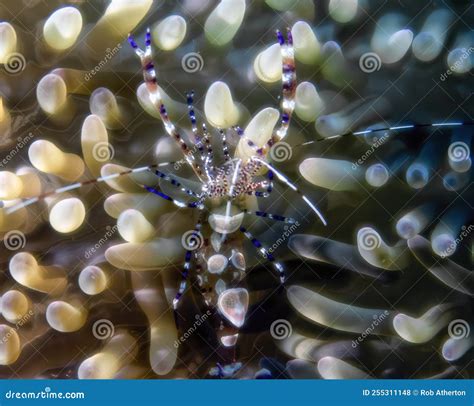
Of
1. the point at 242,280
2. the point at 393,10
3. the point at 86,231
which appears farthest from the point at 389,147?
the point at 86,231

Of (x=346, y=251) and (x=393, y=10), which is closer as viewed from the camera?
(x=346, y=251)

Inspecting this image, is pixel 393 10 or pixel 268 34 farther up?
pixel 393 10

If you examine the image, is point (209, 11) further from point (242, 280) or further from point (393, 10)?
point (242, 280)

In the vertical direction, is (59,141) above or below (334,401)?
above

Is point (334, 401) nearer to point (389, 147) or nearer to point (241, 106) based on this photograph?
point (389, 147)

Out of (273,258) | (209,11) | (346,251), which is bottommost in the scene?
(273,258)

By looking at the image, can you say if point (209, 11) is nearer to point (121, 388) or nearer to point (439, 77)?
point (439, 77)

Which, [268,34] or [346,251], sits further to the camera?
[268,34]

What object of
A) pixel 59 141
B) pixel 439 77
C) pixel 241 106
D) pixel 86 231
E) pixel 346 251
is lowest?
pixel 86 231

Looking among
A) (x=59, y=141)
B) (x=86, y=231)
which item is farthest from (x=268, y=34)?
(x=86, y=231)
